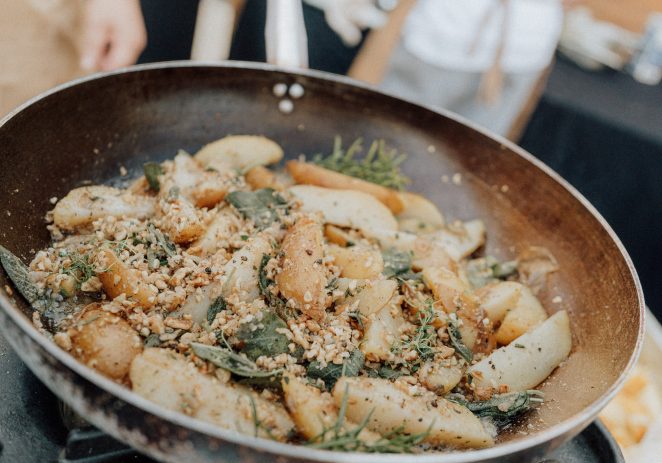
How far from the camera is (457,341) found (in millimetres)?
1658

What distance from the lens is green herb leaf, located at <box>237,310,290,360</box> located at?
4.71 feet

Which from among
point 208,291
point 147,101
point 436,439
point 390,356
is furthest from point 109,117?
point 436,439

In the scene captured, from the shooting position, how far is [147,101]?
7.16ft

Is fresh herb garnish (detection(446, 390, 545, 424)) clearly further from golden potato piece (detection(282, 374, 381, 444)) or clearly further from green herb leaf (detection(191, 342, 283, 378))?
green herb leaf (detection(191, 342, 283, 378))

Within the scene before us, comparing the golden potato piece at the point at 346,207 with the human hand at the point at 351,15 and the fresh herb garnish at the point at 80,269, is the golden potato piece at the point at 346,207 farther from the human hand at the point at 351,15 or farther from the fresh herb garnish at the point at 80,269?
the human hand at the point at 351,15

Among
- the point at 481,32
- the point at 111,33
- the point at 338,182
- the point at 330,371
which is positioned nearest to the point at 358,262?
the point at 330,371

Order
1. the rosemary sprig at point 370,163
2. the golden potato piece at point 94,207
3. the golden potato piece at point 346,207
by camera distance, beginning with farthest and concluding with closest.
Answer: the rosemary sprig at point 370,163
the golden potato piece at point 346,207
the golden potato piece at point 94,207

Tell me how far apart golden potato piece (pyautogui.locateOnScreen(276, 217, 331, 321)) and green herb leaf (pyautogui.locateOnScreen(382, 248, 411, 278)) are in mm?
247

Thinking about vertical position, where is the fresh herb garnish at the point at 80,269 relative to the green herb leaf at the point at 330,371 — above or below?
above

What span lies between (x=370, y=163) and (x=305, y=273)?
0.96 meters

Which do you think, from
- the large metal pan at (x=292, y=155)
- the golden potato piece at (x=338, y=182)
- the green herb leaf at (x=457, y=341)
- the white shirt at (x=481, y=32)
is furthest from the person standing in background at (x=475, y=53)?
the green herb leaf at (x=457, y=341)

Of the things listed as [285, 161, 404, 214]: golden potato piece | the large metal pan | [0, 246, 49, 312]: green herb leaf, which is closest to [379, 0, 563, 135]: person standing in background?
the large metal pan

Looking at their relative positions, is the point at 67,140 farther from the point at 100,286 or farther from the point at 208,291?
the point at 208,291

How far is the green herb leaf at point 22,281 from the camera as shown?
1.46 m
